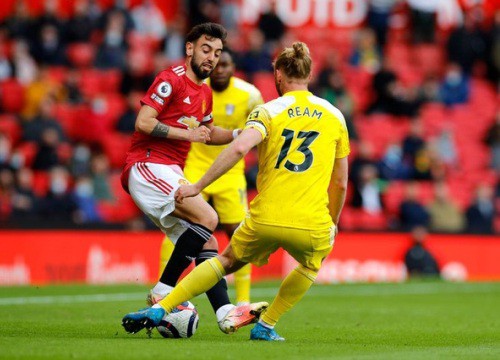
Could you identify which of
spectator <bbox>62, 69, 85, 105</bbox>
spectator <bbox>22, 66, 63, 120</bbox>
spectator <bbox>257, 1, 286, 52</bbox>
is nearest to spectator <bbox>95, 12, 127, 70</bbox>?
spectator <bbox>62, 69, 85, 105</bbox>

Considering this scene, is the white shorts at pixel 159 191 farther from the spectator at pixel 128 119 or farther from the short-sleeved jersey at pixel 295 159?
the spectator at pixel 128 119

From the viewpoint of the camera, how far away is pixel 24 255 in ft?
60.4

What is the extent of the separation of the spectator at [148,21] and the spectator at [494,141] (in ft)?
24.9

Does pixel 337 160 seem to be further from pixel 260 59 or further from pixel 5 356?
pixel 260 59

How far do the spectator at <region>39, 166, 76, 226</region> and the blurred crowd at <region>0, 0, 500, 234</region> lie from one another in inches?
0.9

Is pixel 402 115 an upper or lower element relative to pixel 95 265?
upper

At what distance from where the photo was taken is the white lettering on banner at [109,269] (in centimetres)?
1886

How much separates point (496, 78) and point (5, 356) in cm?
2183

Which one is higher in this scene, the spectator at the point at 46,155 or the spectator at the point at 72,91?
the spectator at the point at 72,91

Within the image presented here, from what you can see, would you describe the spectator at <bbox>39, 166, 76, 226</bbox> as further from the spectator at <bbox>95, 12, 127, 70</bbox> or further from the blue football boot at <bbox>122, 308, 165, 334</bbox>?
the blue football boot at <bbox>122, 308, 165, 334</bbox>

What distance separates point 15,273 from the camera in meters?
18.3

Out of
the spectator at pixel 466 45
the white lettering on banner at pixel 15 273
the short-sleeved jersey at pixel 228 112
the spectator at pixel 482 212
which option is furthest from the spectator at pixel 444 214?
the short-sleeved jersey at pixel 228 112

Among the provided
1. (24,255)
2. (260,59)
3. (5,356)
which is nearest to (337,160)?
(5,356)

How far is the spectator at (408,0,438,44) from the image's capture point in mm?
27922
